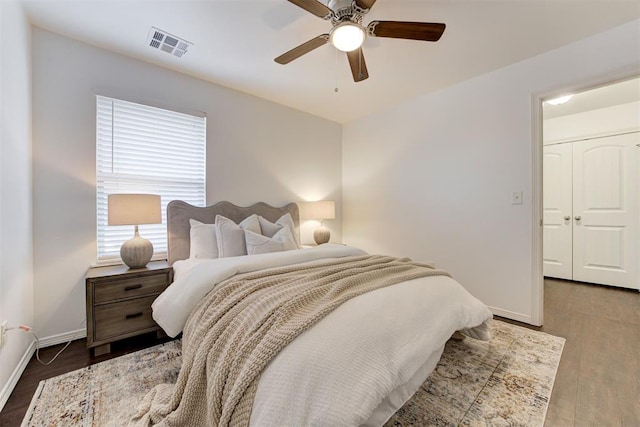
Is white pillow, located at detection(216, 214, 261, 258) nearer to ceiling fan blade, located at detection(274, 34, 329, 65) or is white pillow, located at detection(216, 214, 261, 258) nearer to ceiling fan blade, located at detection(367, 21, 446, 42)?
ceiling fan blade, located at detection(274, 34, 329, 65)

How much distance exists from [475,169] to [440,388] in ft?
7.41

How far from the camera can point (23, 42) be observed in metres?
1.91

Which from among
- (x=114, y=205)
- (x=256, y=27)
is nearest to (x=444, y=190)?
(x=256, y=27)

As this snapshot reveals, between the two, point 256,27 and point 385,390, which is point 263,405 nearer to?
point 385,390

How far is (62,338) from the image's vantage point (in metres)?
2.19

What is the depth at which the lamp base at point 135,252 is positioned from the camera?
87.0 inches

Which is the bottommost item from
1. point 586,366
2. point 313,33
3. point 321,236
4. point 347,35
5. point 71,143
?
point 586,366

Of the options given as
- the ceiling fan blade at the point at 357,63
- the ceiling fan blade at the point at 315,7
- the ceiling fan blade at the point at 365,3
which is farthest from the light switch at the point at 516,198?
the ceiling fan blade at the point at 315,7

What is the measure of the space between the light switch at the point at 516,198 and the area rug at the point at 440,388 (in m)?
1.26

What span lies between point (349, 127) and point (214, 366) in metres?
3.90

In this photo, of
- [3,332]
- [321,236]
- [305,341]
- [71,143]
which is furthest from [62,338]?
[321,236]

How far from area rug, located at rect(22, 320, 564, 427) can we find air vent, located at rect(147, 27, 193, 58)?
250 cm

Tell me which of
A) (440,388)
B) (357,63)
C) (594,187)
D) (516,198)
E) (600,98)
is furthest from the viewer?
(594,187)

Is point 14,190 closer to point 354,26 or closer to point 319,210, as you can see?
point 354,26
